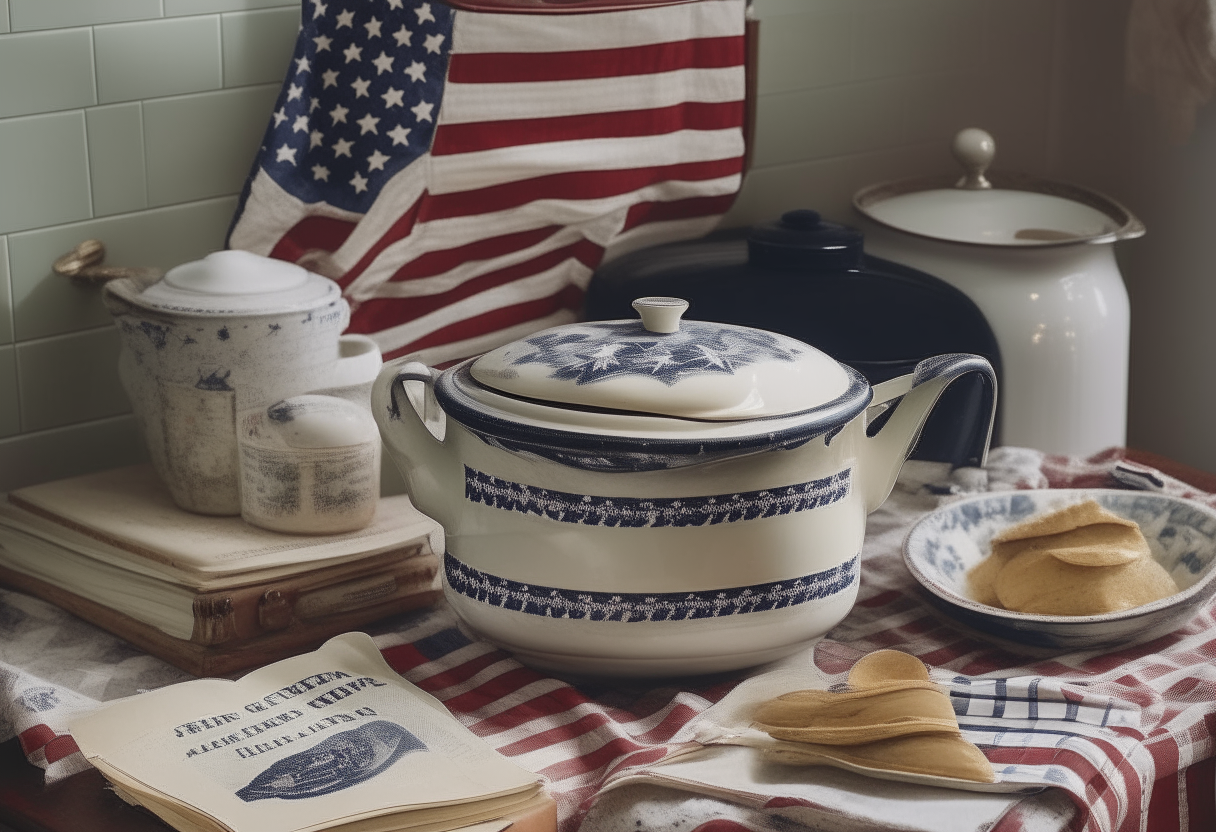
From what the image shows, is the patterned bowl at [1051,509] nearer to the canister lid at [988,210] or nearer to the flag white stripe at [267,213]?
the canister lid at [988,210]

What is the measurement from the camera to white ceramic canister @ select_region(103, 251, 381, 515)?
108 centimetres

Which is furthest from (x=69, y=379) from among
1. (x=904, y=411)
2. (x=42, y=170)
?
(x=904, y=411)

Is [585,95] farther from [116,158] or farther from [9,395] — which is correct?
[9,395]

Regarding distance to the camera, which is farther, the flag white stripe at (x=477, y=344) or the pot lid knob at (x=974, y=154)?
the pot lid knob at (x=974, y=154)

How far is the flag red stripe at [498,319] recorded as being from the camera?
4.58 feet

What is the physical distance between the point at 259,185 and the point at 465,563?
46cm

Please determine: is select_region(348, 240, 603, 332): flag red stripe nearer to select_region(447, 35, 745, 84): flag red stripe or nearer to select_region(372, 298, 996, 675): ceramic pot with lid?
select_region(447, 35, 745, 84): flag red stripe

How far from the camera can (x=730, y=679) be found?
0.97 meters

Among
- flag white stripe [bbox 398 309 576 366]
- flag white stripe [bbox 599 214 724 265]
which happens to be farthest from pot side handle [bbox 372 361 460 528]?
flag white stripe [bbox 599 214 724 265]

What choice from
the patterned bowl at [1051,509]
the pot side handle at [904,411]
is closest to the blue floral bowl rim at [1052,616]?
the patterned bowl at [1051,509]

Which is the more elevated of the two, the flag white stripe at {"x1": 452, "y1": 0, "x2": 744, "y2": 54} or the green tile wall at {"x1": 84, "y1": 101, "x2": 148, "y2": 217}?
the flag white stripe at {"x1": 452, "y1": 0, "x2": 744, "y2": 54}

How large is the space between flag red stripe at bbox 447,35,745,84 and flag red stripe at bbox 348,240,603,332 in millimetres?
186

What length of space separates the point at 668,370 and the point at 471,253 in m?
0.53

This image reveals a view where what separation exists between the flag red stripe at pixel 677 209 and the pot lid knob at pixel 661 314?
21.1 inches
